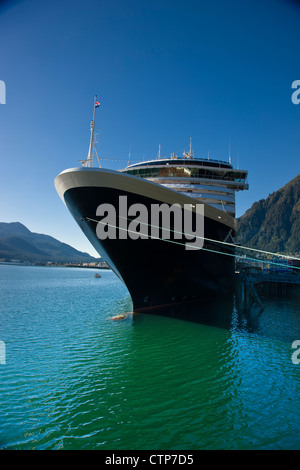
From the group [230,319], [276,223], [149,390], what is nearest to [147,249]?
[149,390]

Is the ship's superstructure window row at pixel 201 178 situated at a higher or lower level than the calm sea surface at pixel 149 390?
higher

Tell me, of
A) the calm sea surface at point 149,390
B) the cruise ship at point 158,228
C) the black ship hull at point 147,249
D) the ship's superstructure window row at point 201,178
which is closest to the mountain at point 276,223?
the ship's superstructure window row at point 201,178

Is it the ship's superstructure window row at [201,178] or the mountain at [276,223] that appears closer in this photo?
the ship's superstructure window row at [201,178]

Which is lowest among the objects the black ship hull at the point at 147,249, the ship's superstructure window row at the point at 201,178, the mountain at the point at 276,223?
the black ship hull at the point at 147,249

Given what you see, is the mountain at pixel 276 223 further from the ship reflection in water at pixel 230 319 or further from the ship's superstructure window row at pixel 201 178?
the ship reflection in water at pixel 230 319

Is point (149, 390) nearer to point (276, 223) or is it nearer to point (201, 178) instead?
point (201, 178)

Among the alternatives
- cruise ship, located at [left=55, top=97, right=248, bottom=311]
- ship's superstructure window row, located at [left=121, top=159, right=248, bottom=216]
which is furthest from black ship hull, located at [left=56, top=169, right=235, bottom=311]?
ship's superstructure window row, located at [left=121, top=159, right=248, bottom=216]

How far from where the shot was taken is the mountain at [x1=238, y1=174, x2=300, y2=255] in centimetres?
14600

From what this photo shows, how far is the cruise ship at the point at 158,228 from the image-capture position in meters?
9.45

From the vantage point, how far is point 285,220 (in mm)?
160500

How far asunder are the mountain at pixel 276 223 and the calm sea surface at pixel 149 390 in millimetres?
144438

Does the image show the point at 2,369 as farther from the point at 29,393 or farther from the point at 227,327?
the point at 227,327

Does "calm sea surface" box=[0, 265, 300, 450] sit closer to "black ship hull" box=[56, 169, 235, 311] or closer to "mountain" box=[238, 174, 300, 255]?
"black ship hull" box=[56, 169, 235, 311]

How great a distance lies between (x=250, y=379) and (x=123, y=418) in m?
3.85
